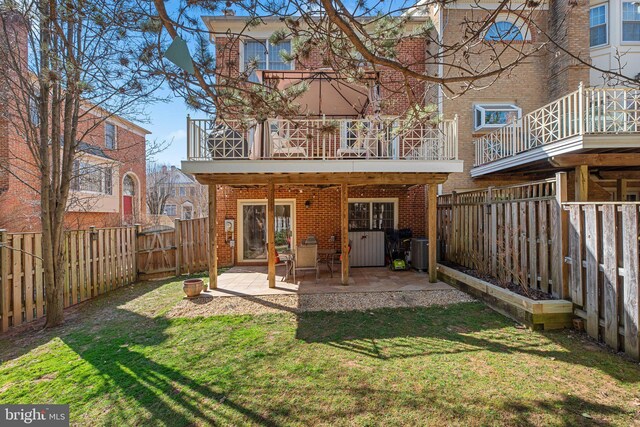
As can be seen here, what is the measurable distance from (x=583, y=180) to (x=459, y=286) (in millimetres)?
3771

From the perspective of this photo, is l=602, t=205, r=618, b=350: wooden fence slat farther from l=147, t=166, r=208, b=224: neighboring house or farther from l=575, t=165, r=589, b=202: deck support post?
l=147, t=166, r=208, b=224: neighboring house

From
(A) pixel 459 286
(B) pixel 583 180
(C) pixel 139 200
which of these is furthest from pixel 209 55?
(C) pixel 139 200

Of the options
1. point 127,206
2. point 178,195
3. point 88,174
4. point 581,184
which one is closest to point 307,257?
point 581,184

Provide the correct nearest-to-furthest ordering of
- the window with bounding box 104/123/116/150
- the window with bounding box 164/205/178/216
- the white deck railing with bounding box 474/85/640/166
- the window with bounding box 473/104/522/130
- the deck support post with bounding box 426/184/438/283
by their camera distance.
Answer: the white deck railing with bounding box 474/85/640/166
the deck support post with bounding box 426/184/438/283
the window with bounding box 473/104/522/130
the window with bounding box 104/123/116/150
the window with bounding box 164/205/178/216

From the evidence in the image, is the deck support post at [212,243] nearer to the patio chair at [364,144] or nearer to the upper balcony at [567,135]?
the patio chair at [364,144]

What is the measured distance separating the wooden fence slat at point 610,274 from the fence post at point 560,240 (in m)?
0.76

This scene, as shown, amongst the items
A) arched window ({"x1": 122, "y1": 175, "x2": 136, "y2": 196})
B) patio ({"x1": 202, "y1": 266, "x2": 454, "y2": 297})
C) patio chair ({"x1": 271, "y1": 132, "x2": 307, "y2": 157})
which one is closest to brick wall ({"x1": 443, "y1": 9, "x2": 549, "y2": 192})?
patio ({"x1": 202, "y1": 266, "x2": 454, "y2": 297})

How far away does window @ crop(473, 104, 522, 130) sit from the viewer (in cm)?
1031

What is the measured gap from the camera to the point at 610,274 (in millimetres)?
3904

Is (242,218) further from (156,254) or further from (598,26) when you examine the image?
(598,26)

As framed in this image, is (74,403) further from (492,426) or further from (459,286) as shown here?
(459,286)

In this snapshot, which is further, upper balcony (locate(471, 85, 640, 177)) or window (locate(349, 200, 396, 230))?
window (locate(349, 200, 396, 230))

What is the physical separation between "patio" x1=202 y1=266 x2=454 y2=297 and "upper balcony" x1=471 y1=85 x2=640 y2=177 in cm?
429

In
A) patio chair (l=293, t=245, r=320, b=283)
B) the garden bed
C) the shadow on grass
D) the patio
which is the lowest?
the shadow on grass
